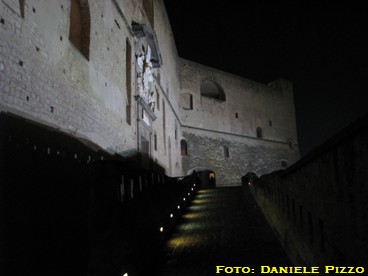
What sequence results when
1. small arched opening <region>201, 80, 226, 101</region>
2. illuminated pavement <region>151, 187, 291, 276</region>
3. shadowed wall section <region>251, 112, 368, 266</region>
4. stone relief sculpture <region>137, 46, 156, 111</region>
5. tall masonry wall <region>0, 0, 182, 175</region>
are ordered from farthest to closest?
small arched opening <region>201, 80, 226, 101</region> → stone relief sculpture <region>137, 46, 156, 111</region> → tall masonry wall <region>0, 0, 182, 175</region> → illuminated pavement <region>151, 187, 291, 276</region> → shadowed wall section <region>251, 112, 368, 266</region>

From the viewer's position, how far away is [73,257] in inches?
154

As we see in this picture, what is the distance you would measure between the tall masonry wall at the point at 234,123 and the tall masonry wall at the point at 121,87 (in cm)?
9

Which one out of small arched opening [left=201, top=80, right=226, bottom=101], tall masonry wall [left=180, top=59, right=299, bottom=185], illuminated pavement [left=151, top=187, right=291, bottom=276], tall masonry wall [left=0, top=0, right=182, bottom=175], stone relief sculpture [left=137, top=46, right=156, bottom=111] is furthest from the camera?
small arched opening [left=201, top=80, right=226, bottom=101]

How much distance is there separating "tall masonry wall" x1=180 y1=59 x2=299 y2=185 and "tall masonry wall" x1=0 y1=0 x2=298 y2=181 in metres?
0.09

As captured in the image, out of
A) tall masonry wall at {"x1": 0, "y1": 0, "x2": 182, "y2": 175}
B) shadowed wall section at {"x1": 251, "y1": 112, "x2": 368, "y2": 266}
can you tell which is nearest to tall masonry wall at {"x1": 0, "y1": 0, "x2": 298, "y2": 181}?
tall masonry wall at {"x1": 0, "y1": 0, "x2": 182, "y2": 175}

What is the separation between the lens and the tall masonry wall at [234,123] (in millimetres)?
26688

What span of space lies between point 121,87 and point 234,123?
20.0 meters

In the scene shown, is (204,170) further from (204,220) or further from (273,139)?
(204,220)

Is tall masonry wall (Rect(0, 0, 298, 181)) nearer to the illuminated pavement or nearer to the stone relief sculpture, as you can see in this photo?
the stone relief sculpture

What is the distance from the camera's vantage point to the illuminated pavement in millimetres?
4629

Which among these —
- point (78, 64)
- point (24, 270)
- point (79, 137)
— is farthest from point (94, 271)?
point (78, 64)

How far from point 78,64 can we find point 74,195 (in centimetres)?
348

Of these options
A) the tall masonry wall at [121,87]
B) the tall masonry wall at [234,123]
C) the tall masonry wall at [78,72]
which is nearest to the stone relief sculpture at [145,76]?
the tall masonry wall at [121,87]

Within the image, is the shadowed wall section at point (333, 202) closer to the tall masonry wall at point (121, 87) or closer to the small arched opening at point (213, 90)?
the tall masonry wall at point (121, 87)
